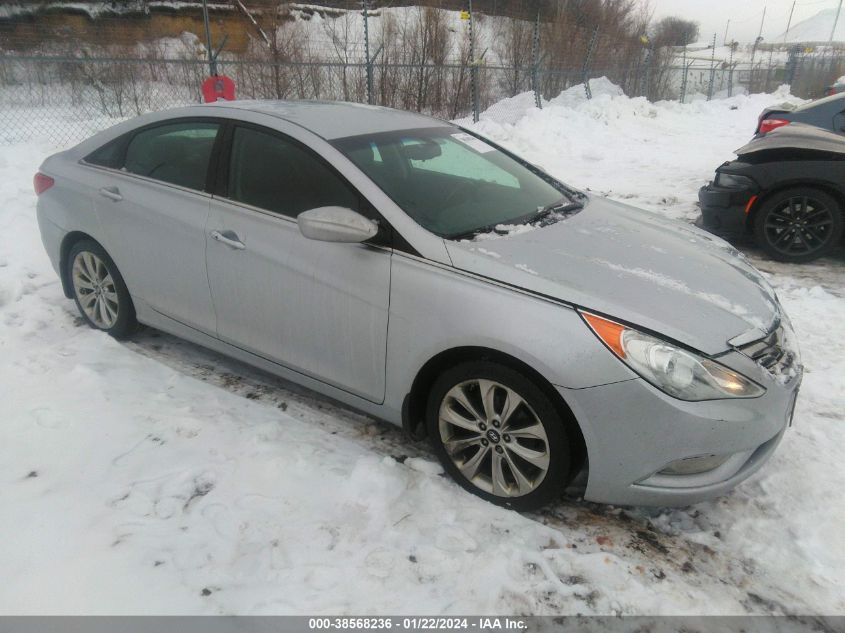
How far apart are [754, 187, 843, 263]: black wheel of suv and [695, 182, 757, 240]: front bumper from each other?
5.6 inches

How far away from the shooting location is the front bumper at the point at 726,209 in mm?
5605

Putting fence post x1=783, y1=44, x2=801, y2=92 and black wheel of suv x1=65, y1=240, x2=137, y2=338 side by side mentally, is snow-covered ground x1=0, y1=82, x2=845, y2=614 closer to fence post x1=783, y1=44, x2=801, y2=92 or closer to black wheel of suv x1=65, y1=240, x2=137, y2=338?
black wheel of suv x1=65, y1=240, x2=137, y2=338

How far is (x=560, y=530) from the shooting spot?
2461 millimetres

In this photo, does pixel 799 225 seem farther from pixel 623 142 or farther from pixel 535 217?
pixel 623 142

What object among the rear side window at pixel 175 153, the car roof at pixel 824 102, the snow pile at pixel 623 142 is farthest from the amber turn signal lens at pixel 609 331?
the car roof at pixel 824 102

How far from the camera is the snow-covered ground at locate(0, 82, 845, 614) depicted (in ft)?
7.00

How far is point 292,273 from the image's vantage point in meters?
2.87

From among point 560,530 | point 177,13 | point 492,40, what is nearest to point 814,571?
point 560,530

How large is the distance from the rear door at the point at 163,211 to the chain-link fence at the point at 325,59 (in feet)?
20.1

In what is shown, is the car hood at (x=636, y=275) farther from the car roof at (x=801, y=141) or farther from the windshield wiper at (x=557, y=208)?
the car roof at (x=801, y=141)

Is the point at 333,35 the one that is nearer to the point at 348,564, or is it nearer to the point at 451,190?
the point at 451,190

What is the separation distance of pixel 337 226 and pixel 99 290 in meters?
2.24

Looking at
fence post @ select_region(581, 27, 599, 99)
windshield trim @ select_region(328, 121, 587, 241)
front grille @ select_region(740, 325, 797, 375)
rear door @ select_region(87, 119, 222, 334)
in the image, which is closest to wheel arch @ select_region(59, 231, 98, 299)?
rear door @ select_region(87, 119, 222, 334)

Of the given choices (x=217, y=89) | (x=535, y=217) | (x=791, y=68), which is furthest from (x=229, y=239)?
(x=791, y=68)
